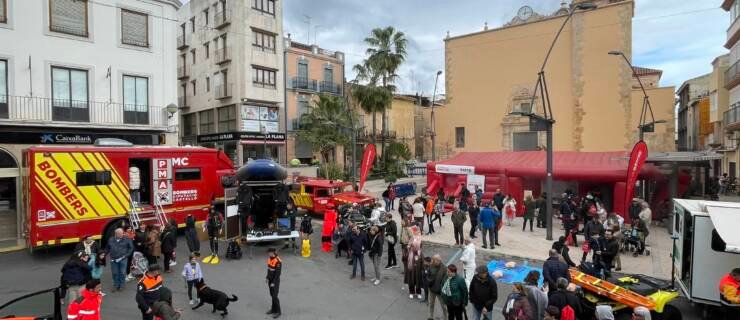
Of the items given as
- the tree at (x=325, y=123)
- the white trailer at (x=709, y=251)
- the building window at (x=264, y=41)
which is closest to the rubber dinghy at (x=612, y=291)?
the white trailer at (x=709, y=251)

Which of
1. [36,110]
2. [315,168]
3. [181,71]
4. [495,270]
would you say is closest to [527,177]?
[495,270]

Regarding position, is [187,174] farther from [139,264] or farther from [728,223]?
[728,223]

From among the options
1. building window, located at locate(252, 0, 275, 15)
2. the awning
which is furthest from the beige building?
the awning

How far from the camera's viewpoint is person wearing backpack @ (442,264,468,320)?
794 cm

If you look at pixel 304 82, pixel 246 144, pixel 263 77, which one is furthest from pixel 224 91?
pixel 304 82

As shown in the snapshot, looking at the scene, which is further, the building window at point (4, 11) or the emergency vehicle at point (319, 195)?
the emergency vehicle at point (319, 195)

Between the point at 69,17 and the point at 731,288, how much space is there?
24908 millimetres

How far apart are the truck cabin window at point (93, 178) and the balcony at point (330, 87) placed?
89.0 feet

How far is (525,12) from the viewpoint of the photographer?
36.2 metres

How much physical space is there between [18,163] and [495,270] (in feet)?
62.1

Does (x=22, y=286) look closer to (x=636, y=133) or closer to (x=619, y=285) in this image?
(x=619, y=285)

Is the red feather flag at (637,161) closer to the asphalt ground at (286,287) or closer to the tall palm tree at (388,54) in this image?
the asphalt ground at (286,287)

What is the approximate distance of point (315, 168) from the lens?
35250mm

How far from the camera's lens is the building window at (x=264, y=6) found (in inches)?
1330
